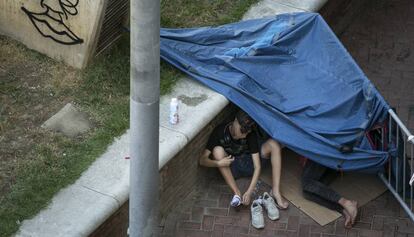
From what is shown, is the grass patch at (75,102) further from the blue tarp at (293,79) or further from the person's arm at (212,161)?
the person's arm at (212,161)

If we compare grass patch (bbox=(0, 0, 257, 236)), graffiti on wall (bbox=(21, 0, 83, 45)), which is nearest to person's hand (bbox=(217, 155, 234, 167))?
grass patch (bbox=(0, 0, 257, 236))

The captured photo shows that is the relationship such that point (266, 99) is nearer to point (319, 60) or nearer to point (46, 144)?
point (319, 60)

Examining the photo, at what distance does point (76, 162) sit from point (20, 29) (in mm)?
2030

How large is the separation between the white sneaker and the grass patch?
1.49m

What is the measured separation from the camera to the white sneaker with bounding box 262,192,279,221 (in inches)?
340

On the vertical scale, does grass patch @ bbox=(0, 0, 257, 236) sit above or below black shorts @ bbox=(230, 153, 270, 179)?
above

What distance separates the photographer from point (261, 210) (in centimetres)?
860

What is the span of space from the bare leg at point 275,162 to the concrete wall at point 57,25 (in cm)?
205

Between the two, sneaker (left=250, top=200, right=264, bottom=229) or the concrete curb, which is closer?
the concrete curb

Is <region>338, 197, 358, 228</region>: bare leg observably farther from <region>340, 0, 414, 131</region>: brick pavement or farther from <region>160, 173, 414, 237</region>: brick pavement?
<region>340, 0, 414, 131</region>: brick pavement

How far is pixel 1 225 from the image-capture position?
24.6 ft

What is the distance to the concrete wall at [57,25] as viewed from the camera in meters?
9.05

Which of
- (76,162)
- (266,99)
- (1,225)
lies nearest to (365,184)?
(266,99)

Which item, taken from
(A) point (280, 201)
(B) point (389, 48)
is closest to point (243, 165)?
(A) point (280, 201)
